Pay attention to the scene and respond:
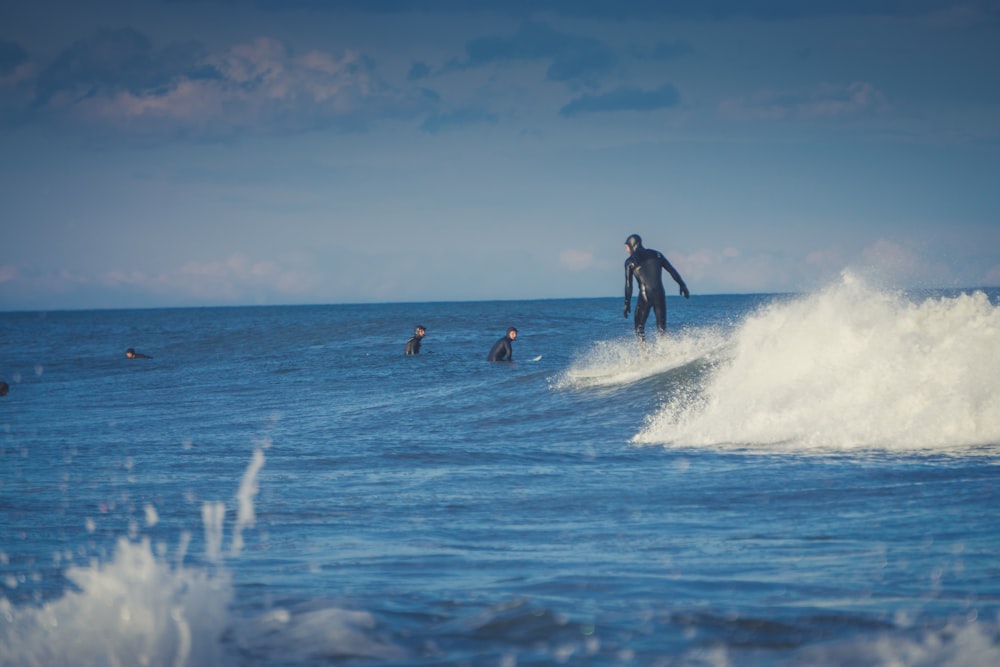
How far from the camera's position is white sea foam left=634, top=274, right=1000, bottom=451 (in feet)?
27.9

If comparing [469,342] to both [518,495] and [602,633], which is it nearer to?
[518,495]

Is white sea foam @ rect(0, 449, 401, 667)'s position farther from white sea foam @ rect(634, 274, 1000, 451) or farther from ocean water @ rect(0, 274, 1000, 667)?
white sea foam @ rect(634, 274, 1000, 451)

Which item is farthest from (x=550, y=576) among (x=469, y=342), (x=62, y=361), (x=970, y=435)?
(x=62, y=361)

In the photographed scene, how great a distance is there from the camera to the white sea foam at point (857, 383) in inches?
335

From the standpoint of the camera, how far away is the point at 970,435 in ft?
26.8

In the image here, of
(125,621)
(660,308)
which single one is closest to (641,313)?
(660,308)

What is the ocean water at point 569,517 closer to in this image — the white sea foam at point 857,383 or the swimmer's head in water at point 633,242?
the white sea foam at point 857,383

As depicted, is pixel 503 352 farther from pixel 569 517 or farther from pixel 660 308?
pixel 569 517

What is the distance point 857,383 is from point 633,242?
590 cm

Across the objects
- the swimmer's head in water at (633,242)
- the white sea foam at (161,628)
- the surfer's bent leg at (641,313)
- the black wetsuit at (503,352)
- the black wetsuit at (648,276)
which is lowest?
the white sea foam at (161,628)

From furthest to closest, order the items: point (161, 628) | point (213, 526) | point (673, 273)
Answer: point (673, 273), point (213, 526), point (161, 628)

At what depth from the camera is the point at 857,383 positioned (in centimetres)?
956

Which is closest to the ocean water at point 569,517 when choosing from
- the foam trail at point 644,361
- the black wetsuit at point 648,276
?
the foam trail at point 644,361

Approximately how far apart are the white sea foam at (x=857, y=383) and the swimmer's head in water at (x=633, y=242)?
3.34m
